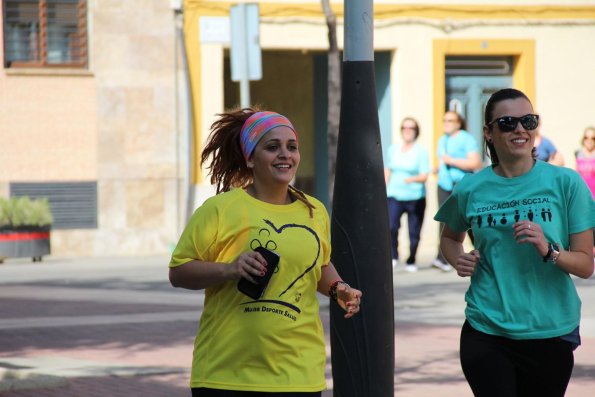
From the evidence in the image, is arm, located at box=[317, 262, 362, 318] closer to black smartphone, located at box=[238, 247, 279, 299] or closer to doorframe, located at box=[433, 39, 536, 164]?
black smartphone, located at box=[238, 247, 279, 299]

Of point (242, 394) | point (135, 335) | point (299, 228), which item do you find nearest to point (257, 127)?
point (299, 228)

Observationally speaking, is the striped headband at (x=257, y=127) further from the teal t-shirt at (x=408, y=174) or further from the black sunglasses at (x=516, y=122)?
the teal t-shirt at (x=408, y=174)

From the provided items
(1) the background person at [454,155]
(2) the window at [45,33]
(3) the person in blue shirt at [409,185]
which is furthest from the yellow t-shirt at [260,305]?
(2) the window at [45,33]

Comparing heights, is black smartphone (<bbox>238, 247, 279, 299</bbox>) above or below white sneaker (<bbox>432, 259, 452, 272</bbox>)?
above

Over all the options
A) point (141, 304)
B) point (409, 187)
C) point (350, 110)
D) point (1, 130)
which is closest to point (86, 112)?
point (1, 130)

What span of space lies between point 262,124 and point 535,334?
3.97 feet

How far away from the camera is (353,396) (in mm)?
6574

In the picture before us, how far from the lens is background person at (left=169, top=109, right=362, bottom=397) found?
4785 millimetres

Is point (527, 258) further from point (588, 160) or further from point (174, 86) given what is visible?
point (174, 86)

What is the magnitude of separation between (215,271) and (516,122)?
4.10ft

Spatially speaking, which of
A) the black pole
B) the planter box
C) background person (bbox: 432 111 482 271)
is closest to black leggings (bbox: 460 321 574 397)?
the black pole

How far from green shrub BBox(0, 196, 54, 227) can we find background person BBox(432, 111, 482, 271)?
20.5ft

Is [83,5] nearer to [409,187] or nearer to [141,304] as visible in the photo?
[409,187]

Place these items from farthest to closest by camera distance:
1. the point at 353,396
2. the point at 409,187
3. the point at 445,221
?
the point at 409,187, the point at 353,396, the point at 445,221
